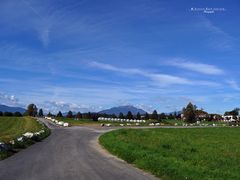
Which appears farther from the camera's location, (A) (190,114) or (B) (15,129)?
(A) (190,114)

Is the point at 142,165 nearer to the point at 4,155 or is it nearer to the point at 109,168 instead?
the point at 109,168

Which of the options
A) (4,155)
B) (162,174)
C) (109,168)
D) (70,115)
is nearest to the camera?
(162,174)

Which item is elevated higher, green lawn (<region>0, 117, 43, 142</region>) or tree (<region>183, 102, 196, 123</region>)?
tree (<region>183, 102, 196, 123</region>)

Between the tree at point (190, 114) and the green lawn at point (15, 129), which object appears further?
the tree at point (190, 114)

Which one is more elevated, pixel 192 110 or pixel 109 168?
pixel 192 110

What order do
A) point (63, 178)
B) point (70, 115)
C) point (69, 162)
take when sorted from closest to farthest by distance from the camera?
point (63, 178)
point (69, 162)
point (70, 115)

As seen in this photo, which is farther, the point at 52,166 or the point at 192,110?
the point at 192,110

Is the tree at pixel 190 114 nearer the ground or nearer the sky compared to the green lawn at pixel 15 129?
nearer the sky

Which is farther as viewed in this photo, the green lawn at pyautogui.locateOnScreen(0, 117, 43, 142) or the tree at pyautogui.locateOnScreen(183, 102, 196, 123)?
the tree at pyautogui.locateOnScreen(183, 102, 196, 123)

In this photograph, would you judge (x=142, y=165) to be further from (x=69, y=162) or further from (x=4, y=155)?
(x=4, y=155)

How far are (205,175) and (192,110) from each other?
13335cm

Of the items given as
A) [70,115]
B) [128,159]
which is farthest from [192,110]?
[128,159]

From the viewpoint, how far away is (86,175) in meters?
17.5

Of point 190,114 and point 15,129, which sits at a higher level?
point 190,114
